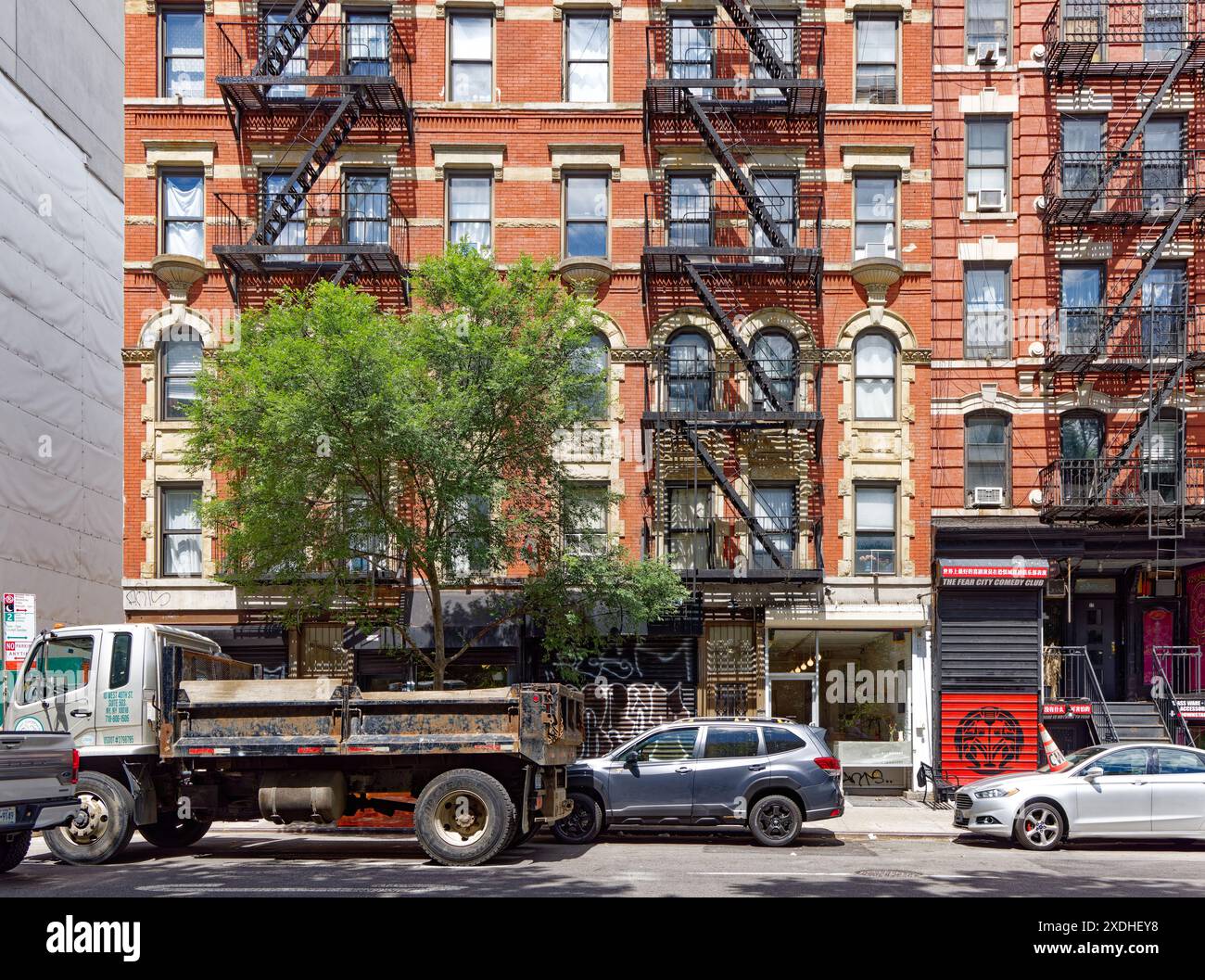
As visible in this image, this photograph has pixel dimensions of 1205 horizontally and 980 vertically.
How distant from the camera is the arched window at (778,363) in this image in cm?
2456

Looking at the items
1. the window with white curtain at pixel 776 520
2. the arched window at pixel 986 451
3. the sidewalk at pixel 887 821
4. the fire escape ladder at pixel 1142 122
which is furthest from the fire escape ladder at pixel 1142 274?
the sidewalk at pixel 887 821

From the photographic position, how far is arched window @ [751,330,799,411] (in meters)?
24.6

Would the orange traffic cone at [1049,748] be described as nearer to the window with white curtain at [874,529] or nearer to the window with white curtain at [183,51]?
the window with white curtain at [874,529]

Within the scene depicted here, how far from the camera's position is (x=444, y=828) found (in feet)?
46.1

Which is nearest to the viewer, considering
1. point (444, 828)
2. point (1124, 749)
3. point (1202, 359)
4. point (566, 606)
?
point (444, 828)

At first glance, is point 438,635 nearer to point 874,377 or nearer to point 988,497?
point 874,377

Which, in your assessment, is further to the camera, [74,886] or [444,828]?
[444,828]

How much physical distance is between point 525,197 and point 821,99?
6.23m

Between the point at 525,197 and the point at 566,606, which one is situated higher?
the point at 525,197

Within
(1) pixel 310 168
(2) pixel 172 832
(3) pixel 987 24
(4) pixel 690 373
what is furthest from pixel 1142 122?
(2) pixel 172 832

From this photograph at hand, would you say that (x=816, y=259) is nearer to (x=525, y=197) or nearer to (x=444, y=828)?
(x=525, y=197)

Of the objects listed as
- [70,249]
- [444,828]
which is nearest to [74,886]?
[444,828]

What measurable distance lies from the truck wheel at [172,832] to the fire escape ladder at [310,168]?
12.5 metres

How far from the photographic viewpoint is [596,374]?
71.3ft
